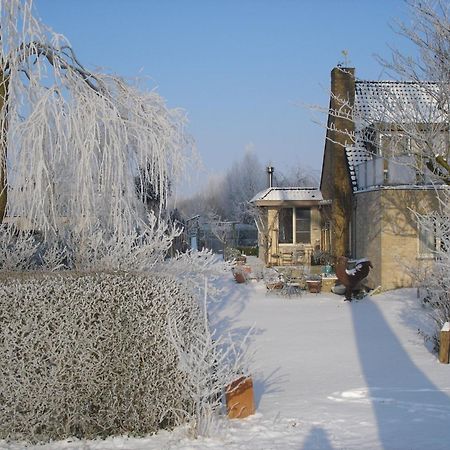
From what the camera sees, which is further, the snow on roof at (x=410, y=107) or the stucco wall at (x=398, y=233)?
the stucco wall at (x=398, y=233)

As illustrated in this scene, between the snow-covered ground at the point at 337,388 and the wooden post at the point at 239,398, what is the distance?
0.11 m

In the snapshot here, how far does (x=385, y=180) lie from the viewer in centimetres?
1722

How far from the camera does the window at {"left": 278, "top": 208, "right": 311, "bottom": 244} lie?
25.7 m

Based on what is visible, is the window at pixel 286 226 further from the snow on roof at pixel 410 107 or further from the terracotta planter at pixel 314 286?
the snow on roof at pixel 410 107

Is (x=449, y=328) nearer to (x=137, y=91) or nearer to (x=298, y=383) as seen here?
(x=298, y=383)

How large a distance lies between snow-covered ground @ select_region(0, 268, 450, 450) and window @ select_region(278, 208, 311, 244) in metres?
11.3

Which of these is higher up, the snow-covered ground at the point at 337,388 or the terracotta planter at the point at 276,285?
the terracotta planter at the point at 276,285

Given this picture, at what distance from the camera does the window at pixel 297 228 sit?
25.7 meters

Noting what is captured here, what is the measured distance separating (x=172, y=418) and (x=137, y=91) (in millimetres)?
4122

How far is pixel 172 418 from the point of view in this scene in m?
5.70

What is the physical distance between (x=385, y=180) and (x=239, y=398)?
1250 cm

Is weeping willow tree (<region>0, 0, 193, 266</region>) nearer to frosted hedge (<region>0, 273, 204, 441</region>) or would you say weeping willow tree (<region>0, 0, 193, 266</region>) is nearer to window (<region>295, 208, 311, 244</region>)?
frosted hedge (<region>0, 273, 204, 441</region>)

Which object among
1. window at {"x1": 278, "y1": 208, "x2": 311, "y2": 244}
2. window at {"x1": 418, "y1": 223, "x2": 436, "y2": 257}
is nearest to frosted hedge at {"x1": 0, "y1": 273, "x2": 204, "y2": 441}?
window at {"x1": 418, "y1": 223, "x2": 436, "y2": 257}

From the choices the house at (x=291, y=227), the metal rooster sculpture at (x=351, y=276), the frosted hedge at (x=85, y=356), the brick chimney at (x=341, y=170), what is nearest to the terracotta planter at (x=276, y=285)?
the metal rooster sculpture at (x=351, y=276)
